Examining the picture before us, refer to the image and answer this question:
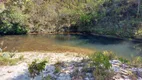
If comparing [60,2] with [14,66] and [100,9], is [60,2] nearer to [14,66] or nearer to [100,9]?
[100,9]

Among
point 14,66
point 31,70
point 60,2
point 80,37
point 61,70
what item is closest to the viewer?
point 31,70

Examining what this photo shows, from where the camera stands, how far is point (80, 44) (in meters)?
15.9

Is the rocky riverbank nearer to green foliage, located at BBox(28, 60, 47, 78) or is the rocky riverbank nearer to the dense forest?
green foliage, located at BBox(28, 60, 47, 78)

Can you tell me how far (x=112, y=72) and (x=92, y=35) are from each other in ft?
42.4

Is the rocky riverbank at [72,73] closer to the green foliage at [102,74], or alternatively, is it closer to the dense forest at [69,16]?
the green foliage at [102,74]

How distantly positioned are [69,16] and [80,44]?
5447 millimetres

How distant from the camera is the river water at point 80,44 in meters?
14.3

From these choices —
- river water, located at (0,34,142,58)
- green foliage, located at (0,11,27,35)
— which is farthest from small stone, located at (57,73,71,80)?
green foliage, located at (0,11,27,35)

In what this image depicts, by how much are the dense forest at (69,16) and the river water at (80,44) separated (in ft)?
6.76

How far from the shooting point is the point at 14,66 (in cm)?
819

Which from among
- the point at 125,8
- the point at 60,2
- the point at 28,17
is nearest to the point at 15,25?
the point at 28,17

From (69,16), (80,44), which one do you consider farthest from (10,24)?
(80,44)

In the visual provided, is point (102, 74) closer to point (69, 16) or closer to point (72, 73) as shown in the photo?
point (72, 73)

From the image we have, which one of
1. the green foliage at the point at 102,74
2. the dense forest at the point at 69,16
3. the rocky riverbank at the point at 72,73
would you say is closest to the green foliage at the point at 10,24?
the dense forest at the point at 69,16
